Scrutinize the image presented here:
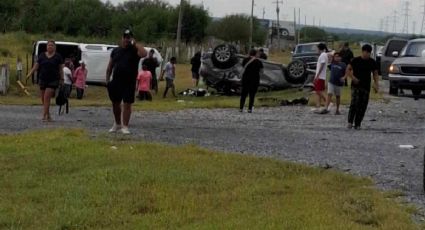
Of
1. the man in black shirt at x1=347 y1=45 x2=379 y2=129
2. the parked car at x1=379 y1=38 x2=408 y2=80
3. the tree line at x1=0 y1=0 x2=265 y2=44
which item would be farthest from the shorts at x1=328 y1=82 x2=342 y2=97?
the tree line at x1=0 y1=0 x2=265 y2=44

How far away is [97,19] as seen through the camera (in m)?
77.9

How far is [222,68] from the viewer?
26875mm

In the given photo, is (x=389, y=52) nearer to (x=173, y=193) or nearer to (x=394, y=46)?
(x=394, y=46)

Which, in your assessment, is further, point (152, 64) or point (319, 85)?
point (152, 64)

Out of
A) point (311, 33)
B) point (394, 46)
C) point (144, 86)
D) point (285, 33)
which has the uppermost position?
point (311, 33)

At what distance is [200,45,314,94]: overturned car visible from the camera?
87.9 ft

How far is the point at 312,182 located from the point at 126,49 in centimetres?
519

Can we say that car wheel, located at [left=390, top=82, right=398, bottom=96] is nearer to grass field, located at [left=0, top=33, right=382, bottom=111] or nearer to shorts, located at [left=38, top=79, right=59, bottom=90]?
grass field, located at [left=0, top=33, right=382, bottom=111]

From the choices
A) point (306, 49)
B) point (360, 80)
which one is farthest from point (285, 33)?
point (360, 80)

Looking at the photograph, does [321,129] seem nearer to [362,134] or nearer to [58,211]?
[362,134]

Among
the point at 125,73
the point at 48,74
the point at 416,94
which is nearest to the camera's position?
the point at 125,73

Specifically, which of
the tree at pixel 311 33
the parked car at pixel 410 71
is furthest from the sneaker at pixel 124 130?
the tree at pixel 311 33

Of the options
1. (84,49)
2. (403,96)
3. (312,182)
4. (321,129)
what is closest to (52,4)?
(84,49)

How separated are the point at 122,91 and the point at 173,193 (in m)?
5.28
